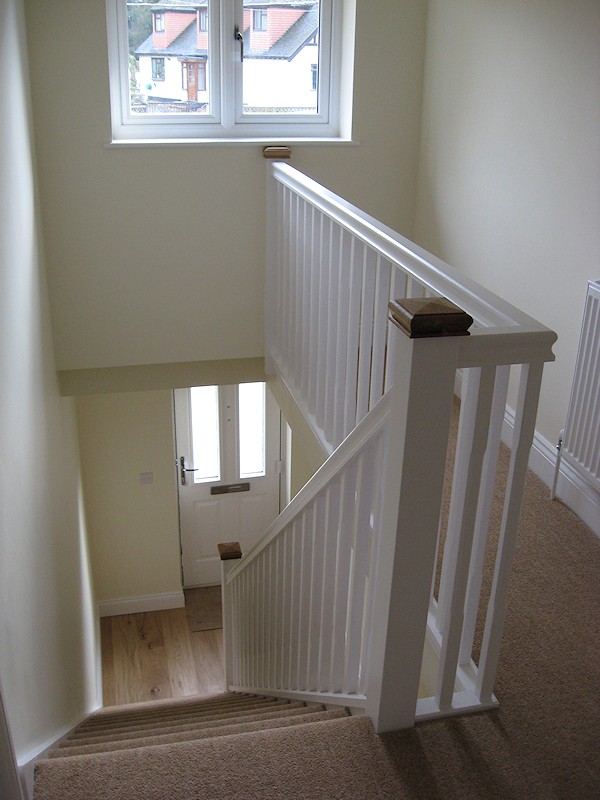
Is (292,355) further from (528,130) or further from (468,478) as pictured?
(468,478)

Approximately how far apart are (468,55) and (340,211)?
1.76 meters

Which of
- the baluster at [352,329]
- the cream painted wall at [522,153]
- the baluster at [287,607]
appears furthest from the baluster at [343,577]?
the cream painted wall at [522,153]

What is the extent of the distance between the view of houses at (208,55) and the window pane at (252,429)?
2653 millimetres

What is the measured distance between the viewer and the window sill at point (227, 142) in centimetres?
Answer: 400

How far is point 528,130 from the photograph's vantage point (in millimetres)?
3396

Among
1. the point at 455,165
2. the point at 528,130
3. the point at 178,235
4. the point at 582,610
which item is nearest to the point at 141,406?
the point at 178,235

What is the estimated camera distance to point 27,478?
3211mm

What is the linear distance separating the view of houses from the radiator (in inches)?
93.8

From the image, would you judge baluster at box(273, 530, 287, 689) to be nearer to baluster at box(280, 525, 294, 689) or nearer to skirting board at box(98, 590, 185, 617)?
baluster at box(280, 525, 294, 689)

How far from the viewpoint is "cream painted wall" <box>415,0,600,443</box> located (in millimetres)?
3012

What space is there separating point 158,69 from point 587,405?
2.94m

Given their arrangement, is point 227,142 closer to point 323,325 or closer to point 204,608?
point 323,325

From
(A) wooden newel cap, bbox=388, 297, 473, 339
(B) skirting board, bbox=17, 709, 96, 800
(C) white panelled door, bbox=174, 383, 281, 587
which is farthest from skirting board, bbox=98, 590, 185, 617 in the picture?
(A) wooden newel cap, bbox=388, 297, 473, 339

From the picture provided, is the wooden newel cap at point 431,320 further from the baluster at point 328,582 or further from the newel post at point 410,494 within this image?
the baluster at point 328,582
